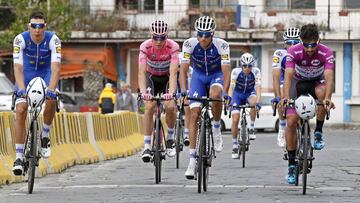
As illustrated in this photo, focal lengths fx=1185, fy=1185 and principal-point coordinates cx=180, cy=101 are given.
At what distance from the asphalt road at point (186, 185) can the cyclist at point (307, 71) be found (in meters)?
0.93

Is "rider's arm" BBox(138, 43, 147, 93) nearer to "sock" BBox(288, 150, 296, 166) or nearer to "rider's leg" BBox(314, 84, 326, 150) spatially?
"sock" BBox(288, 150, 296, 166)

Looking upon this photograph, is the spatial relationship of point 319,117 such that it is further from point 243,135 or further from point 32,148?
point 243,135

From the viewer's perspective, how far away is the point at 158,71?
55.9ft

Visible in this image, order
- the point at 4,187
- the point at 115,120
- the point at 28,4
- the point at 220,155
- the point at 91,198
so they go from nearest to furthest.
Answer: the point at 91,198, the point at 4,187, the point at 220,155, the point at 115,120, the point at 28,4

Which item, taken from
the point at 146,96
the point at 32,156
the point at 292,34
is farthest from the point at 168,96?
the point at 292,34

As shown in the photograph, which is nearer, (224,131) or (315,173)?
(315,173)

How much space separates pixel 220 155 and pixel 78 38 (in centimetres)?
3006

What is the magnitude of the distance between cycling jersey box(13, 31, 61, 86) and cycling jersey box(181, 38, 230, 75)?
1.88 meters

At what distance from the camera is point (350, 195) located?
13961mm

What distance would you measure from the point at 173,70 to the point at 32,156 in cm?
275

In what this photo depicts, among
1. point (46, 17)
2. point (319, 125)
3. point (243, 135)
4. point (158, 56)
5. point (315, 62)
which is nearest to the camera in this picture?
point (315, 62)

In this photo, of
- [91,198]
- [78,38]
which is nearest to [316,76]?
[91,198]

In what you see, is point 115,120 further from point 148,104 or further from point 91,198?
point 91,198

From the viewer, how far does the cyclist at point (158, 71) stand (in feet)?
53.8
